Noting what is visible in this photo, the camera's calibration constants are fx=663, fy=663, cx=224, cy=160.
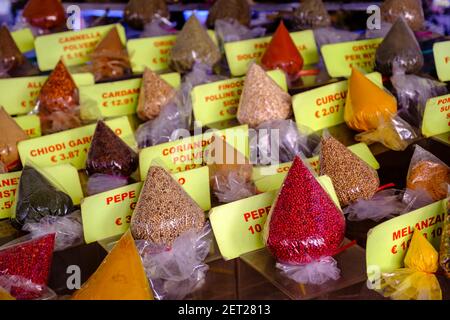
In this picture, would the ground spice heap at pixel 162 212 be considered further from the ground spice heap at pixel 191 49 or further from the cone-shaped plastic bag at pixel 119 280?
the ground spice heap at pixel 191 49

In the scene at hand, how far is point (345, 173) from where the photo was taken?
167 centimetres

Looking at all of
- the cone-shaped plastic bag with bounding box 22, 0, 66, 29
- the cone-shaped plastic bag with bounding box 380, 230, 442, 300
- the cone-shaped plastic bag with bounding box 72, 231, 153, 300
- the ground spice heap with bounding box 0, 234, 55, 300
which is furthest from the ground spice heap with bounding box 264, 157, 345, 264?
the cone-shaped plastic bag with bounding box 22, 0, 66, 29

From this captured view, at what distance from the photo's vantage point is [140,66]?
105 inches

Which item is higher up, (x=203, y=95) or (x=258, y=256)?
(x=203, y=95)

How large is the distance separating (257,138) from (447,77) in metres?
0.83

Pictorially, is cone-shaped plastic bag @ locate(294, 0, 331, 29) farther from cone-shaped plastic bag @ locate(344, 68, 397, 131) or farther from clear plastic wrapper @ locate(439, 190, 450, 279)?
clear plastic wrapper @ locate(439, 190, 450, 279)

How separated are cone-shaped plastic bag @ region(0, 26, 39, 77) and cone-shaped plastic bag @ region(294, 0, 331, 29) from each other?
1.12 metres

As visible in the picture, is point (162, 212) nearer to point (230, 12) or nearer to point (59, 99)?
point (59, 99)

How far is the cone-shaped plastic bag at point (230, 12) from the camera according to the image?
290 centimetres

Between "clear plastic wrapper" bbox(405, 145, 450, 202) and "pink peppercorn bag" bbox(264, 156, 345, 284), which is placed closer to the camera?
"pink peppercorn bag" bbox(264, 156, 345, 284)

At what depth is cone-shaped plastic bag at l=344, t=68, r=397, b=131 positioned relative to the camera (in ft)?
6.77

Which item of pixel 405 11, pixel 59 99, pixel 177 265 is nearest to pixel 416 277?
pixel 177 265

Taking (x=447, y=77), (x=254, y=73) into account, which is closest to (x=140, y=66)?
(x=254, y=73)
